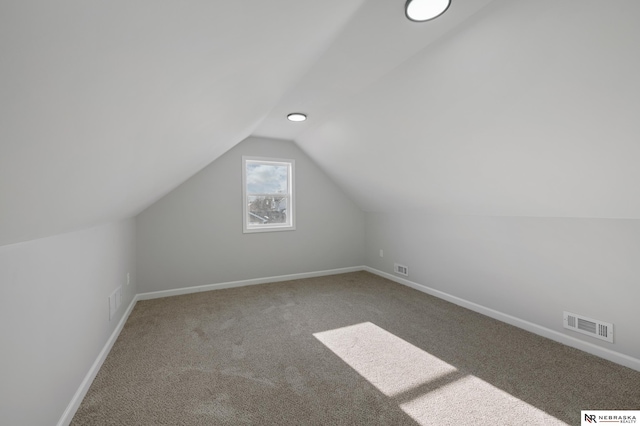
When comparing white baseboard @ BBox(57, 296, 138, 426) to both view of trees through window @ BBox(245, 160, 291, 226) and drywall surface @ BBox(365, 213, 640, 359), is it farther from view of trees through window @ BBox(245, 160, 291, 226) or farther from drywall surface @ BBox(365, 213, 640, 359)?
drywall surface @ BBox(365, 213, 640, 359)

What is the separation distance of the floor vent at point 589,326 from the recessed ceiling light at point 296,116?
316 cm

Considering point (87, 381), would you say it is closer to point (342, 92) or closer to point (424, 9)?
point (342, 92)

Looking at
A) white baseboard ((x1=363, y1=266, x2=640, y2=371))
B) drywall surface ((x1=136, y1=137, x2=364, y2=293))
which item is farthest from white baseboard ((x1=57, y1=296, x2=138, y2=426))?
white baseboard ((x1=363, y1=266, x2=640, y2=371))

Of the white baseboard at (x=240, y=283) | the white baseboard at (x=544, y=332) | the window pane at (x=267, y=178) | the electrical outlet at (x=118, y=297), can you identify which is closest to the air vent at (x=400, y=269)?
the white baseboard at (x=544, y=332)

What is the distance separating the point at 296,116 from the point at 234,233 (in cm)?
196

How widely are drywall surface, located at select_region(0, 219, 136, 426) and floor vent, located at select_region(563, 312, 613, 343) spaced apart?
3533 millimetres

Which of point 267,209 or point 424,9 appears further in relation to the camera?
point 267,209

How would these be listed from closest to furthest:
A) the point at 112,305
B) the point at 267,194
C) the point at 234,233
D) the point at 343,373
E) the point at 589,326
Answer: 1. the point at 343,373
2. the point at 589,326
3. the point at 112,305
4. the point at 234,233
5. the point at 267,194

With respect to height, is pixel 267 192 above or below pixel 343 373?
above

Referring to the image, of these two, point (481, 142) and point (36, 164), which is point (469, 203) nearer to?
point (481, 142)

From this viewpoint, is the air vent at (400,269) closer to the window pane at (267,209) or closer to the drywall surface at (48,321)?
the window pane at (267,209)

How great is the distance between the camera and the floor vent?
86.3 inches

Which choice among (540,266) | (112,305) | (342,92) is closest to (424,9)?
(342,92)

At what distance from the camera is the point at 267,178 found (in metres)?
4.59
